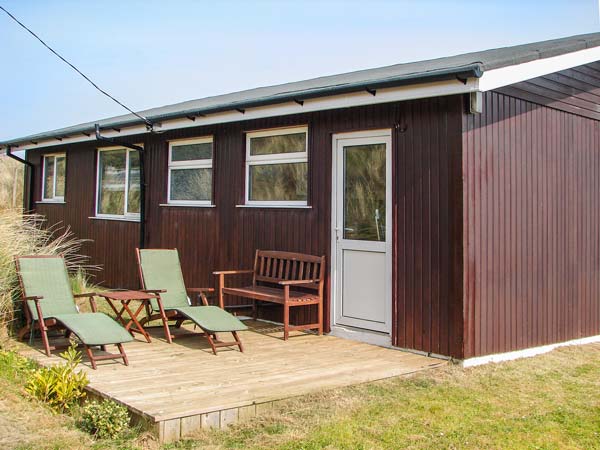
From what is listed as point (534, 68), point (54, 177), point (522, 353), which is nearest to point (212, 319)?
point (522, 353)

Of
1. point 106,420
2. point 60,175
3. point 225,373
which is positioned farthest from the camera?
point 60,175

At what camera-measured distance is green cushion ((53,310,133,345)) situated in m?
5.82

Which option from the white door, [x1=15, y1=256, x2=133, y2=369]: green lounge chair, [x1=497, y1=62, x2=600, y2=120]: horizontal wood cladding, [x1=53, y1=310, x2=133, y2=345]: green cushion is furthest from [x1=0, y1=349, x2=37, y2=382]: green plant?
[x1=497, y1=62, x2=600, y2=120]: horizontal wood cladding


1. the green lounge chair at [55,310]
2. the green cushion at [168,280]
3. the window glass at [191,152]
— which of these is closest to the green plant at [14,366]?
the green lounge chair at [55,310]

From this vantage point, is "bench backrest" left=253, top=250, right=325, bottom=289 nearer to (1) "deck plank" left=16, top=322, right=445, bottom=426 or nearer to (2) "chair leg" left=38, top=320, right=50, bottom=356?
(1) "deck plank" left=16, top=322, right=445, bottom=426

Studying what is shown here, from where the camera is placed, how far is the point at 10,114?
3409 cm

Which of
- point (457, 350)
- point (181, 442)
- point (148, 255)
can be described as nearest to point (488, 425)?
point (457, 350)

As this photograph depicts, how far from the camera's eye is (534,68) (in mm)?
6637

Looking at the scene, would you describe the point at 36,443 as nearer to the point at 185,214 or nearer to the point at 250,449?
the point at 250,449

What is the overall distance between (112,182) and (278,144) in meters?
5.00

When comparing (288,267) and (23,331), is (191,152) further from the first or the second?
(23,331)

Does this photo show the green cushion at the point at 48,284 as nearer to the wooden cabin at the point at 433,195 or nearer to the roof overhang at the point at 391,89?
the wooden cabin at the point at 433,195

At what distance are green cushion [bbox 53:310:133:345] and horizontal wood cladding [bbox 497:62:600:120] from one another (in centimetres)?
450

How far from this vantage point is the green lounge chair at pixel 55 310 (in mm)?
5922
